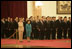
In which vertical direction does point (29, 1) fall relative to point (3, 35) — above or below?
above

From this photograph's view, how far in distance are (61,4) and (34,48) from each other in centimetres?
785

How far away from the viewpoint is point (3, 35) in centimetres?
1503

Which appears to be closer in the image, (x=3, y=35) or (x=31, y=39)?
(x=31, y=39)

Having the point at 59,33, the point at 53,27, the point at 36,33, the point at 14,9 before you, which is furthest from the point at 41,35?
the point at 14,9

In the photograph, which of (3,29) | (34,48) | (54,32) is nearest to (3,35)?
(3,29)

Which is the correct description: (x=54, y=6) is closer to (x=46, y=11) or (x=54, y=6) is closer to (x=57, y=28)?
(x=46, y=11)

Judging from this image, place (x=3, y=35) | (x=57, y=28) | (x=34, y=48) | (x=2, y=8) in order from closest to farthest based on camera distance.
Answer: (x=34, y=48), (x=57, y=28), (x=3, y=35), (x=2, y=8)

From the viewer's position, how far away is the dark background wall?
1806 centimetres

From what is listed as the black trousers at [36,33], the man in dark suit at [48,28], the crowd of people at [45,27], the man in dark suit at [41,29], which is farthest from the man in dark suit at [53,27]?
the black trousers at [36,33]

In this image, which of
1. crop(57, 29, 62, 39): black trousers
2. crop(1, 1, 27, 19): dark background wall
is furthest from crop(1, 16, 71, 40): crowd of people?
crop(1, 1, 27, 19): dark background wall

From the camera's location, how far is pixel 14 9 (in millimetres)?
18438

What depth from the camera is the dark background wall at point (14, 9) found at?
59.3ft

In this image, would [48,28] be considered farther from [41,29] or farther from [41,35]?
[41,35]

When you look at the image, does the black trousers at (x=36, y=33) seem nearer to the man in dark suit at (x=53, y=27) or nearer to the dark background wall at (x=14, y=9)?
the man in dark suit at (x=53, y=27)
